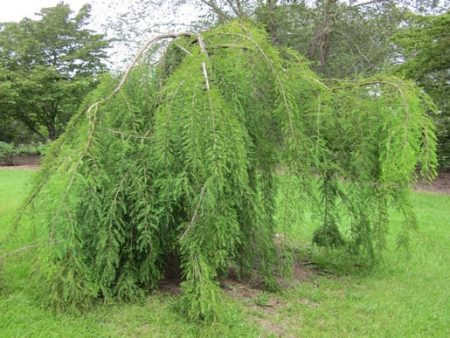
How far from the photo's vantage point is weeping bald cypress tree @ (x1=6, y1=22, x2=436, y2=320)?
8.59 feet

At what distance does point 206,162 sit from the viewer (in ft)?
8.43

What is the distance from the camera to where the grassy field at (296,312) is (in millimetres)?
2729

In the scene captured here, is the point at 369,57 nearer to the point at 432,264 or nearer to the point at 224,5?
the point at 224,5

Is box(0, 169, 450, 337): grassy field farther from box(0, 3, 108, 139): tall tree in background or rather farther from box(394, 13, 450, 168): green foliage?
box(0, 3, 108, 139): tall tree in background

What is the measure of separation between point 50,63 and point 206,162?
1624 cm

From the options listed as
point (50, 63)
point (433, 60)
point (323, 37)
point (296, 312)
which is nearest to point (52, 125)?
point (50, 63)

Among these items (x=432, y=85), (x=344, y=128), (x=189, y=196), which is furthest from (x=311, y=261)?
(x=432, y=85)

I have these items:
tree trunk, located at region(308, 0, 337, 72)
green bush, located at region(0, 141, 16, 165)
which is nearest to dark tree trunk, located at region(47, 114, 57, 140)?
green bush, located at region(0, 141, 16, 165)

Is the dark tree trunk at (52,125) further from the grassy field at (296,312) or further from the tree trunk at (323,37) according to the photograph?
the grassy field at (296,312)

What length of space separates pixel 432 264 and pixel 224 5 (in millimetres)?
9715

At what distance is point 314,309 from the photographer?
3219mm

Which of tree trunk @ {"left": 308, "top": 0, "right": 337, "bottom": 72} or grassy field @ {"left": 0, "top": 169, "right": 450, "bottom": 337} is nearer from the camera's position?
grassy field @ {"left": 0, "top": 169, "right": 450, "bottom": 337}

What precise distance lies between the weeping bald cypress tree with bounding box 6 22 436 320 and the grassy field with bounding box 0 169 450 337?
14 centimetres

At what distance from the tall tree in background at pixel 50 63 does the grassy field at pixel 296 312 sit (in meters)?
13.1
